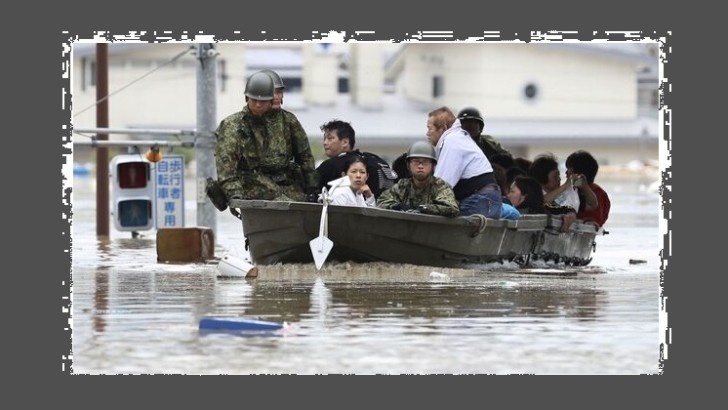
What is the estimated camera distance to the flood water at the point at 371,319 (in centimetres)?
1193

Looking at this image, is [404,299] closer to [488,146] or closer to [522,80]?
[488,146]

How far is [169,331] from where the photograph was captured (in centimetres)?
1352

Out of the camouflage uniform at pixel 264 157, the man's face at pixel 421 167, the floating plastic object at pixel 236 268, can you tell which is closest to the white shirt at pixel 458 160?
the man's face at pixel 421 167

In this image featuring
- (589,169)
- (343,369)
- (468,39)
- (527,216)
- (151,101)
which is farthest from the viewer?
(151,101)

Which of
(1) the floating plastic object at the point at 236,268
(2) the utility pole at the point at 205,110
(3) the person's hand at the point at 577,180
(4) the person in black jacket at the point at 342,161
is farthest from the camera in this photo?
(2) the utility pole at the point at 205,110

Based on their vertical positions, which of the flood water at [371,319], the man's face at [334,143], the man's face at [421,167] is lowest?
the flood water at [371,319]

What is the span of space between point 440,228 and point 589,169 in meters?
4.54

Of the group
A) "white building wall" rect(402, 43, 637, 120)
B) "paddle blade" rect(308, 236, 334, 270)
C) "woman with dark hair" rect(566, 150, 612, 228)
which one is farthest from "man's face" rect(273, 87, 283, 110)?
"white building wall" rect(402, 43, 637, 120)

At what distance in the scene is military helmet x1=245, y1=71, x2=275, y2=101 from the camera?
19219 mm

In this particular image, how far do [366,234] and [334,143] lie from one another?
144 centimetres

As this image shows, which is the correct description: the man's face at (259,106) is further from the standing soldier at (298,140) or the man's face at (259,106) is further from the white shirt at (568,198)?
the white shirt at (568,198)

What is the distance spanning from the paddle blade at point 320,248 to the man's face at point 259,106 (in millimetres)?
1561

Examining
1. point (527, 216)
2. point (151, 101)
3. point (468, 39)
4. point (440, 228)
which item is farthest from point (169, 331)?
point (151, 101)

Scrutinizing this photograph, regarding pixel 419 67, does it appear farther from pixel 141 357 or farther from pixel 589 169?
pixel 141 357
